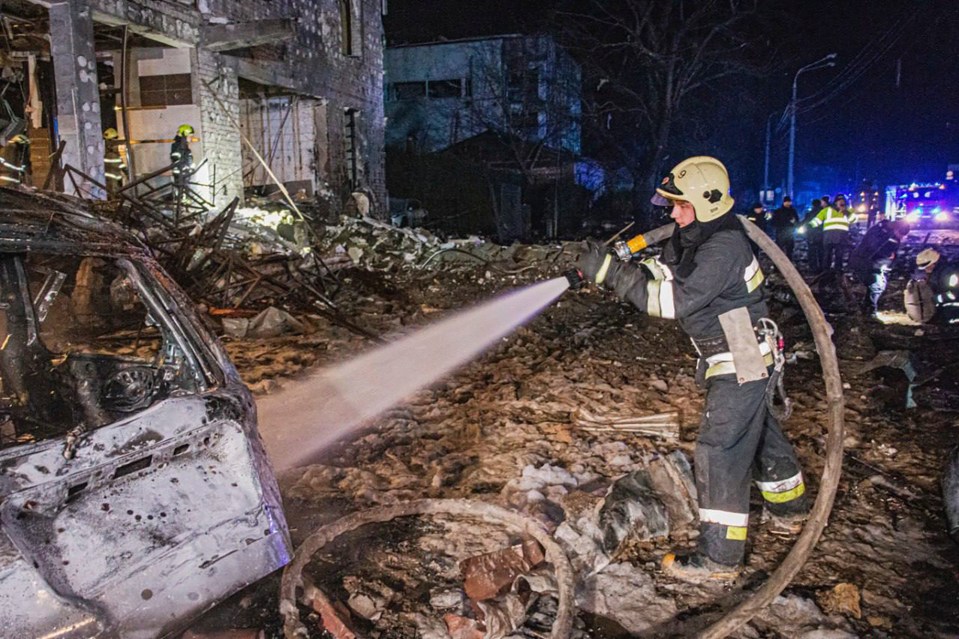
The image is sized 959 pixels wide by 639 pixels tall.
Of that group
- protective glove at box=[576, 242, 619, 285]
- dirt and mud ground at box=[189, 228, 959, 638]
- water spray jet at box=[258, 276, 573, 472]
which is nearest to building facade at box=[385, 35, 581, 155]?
water spray jet at box=[258, 276, 573, 472]

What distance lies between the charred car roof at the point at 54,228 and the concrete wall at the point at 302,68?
30.5ft

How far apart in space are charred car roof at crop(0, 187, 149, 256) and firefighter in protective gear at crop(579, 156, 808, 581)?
2258 millimetres

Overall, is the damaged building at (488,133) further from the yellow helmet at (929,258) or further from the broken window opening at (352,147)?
the yellow helmet at (929,258)

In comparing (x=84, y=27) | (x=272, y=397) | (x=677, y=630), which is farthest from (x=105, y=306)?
(x=677, y=630)

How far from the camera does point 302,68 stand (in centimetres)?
1680

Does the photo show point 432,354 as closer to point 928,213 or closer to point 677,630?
point 677,630

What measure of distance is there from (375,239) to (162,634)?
43.7 feet

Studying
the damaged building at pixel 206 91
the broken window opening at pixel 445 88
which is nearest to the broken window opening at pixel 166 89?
the damaged building at pixel 206 91

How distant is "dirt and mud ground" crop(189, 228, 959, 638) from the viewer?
285 centimetres

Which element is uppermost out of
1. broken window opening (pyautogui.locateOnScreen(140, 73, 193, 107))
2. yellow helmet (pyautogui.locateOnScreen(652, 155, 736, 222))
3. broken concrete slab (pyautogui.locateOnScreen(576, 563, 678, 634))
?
broken window opening (pyautogui.locateOnScreen(140, 73, 193, 107))

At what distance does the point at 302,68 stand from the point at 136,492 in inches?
662

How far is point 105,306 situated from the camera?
773cm

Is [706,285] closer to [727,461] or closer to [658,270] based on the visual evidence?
[658,270]

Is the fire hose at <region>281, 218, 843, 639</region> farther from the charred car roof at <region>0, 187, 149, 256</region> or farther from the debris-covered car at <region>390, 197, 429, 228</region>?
the debris-covered car at <region>390, 197, 429, 228</region>
